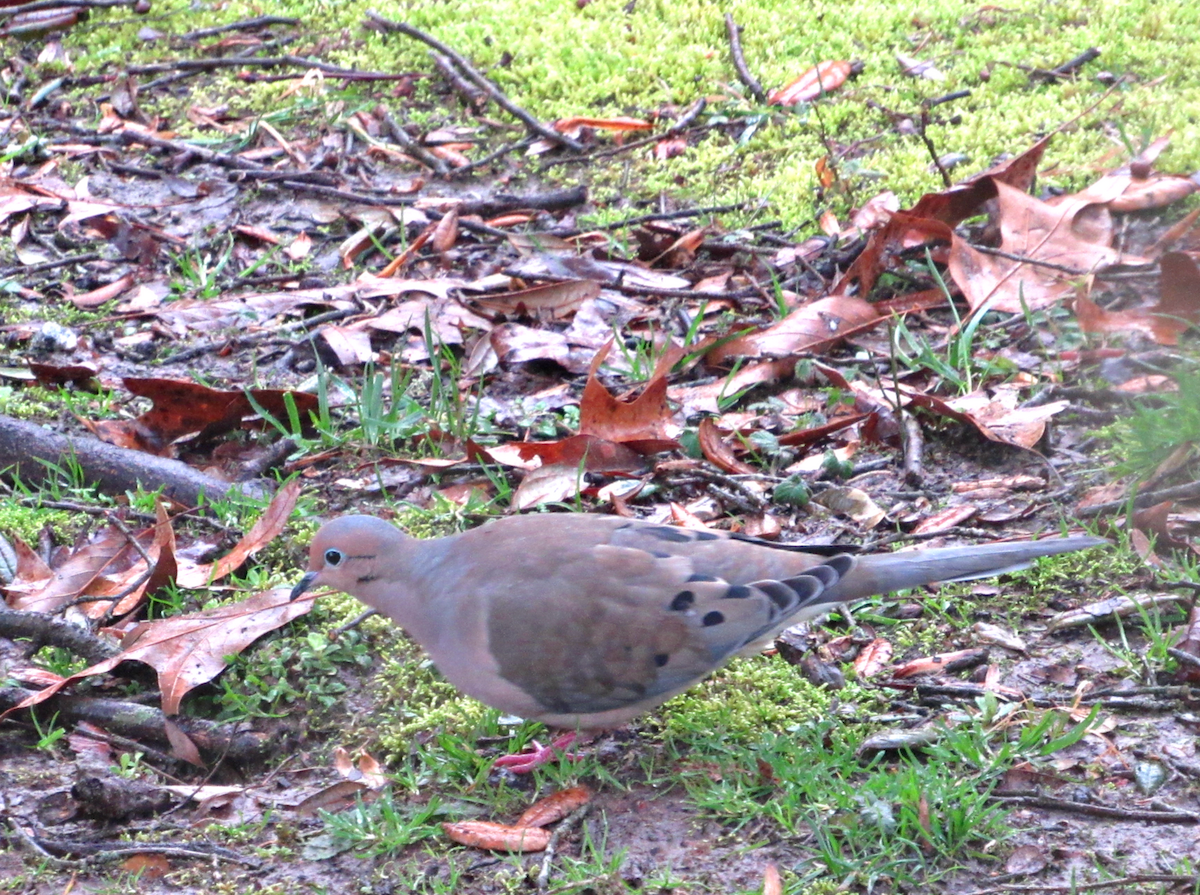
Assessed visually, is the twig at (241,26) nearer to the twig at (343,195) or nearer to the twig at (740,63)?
the twig at (343,195)

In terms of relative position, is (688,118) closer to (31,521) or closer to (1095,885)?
(31,521)

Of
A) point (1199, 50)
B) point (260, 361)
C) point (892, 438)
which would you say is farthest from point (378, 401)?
point (1199, 50)

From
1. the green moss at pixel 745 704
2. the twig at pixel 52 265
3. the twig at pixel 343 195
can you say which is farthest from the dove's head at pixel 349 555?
the twig at pixel 52 265

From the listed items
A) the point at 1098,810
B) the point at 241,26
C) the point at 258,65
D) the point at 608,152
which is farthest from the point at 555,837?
the point at 241,26

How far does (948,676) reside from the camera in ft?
11.2

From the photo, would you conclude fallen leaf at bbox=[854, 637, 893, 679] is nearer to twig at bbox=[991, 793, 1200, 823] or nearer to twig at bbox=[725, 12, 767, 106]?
twig at bbox=[991, 793, 1200, 823]

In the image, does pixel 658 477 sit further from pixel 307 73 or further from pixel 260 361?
pixel 307 73

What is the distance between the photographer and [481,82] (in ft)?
22.9

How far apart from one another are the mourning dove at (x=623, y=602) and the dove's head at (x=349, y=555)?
20 centimetres

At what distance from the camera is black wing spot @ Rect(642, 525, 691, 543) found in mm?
3379

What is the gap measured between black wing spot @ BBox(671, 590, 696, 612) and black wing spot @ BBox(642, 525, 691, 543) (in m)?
0.19

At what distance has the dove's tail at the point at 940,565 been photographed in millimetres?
3209

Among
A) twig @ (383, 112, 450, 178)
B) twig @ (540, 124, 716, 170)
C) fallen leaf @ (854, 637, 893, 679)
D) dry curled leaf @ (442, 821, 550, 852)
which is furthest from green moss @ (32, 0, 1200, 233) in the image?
dry curled leaf @ (442, 821, 550, 852)

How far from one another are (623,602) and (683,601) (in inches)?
5.9
